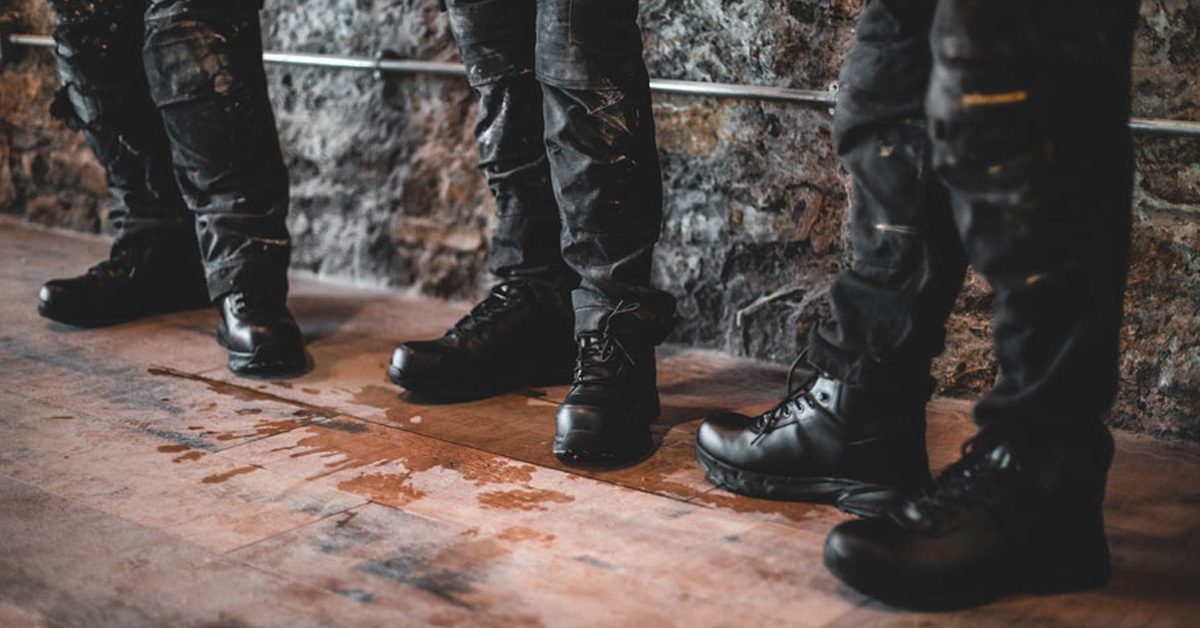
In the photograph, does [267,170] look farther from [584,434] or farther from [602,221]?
[584,434]

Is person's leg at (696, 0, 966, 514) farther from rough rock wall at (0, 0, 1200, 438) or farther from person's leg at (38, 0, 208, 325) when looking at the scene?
person's leg at (38, 0, 208, 325)

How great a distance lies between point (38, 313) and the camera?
2533 millimetres

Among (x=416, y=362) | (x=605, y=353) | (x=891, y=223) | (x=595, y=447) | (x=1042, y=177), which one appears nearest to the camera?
(x=1042, y=177)

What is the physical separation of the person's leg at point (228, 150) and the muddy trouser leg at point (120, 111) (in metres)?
0.21

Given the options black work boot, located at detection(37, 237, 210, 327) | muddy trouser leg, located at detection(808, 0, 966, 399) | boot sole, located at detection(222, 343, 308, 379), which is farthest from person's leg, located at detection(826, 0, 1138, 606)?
black work boot, located at detection(37, 237, 210, 327)

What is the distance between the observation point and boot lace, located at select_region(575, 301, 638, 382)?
5.84 feet

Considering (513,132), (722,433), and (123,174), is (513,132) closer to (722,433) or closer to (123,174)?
(722,433)

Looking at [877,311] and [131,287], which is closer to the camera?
[877,311]

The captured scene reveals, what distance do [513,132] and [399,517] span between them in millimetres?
751

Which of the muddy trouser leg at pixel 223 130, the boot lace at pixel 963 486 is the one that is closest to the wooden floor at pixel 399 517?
the boot lace at pixel 963 486

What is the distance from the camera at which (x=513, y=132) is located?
2.03 m

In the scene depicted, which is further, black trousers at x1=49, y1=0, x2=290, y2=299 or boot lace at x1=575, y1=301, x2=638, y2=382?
black trousers at x1=49, y1=0, x2=290, y2=299

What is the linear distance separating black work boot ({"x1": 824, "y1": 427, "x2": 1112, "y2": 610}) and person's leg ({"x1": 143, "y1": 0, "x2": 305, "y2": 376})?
1230 mm

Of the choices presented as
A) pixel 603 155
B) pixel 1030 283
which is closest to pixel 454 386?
pixel 603 155
